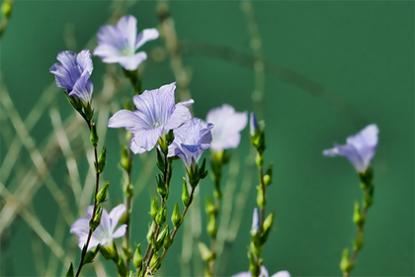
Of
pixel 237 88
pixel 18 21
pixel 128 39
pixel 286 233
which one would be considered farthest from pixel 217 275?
pixel 18 21

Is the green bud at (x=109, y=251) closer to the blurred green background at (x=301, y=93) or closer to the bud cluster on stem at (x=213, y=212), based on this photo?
the bud cluster on stem at (x=213, y=212)

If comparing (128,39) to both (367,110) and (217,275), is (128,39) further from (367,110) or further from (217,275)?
(367,110)

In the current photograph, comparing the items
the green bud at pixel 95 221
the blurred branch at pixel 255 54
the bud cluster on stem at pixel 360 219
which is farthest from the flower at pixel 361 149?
the blurred branch at pixel 255 54

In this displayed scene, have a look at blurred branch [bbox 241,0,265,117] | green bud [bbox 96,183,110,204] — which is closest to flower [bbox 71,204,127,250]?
green bud [bbox 96,183,110,204]

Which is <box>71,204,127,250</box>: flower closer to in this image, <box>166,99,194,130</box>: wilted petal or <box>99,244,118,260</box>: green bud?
<box>99,244,118,260</box>: green bud

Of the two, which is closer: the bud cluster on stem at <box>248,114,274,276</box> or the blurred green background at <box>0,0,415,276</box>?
the bud cluster on stem at <box>248,114,274,276</box>

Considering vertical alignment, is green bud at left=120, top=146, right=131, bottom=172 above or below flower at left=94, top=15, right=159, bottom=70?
below
